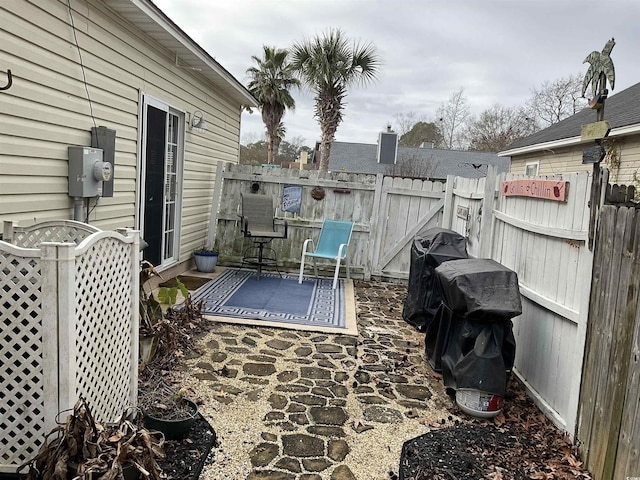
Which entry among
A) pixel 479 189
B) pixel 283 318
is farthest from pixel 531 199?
pixel 283 318

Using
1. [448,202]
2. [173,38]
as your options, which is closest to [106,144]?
[173,38]

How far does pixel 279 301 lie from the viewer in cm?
564

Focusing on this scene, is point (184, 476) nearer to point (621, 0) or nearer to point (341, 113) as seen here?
point (621, 0)

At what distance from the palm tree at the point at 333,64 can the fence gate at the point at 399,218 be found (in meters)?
5.42

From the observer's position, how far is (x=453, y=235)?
4.88 m

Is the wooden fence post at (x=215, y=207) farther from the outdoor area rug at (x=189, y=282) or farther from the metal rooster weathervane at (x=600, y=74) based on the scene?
the metal rooster weathervane at (x=600, y=74)

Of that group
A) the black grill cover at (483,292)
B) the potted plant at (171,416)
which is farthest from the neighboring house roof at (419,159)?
the potted plant at (171,416)

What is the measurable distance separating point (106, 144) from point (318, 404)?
2863 millimetres

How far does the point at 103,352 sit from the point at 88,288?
0.38m

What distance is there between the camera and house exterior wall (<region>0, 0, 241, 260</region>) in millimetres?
2996

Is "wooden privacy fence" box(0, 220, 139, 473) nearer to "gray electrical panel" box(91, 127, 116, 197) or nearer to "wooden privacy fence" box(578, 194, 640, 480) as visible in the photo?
"gray electrical panel" box(91, 127, 116, 197)

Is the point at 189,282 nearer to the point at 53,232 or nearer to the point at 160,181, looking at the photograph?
the point at 160,181

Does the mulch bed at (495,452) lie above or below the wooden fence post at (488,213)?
below

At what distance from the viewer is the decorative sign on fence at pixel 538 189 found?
3.00 m
